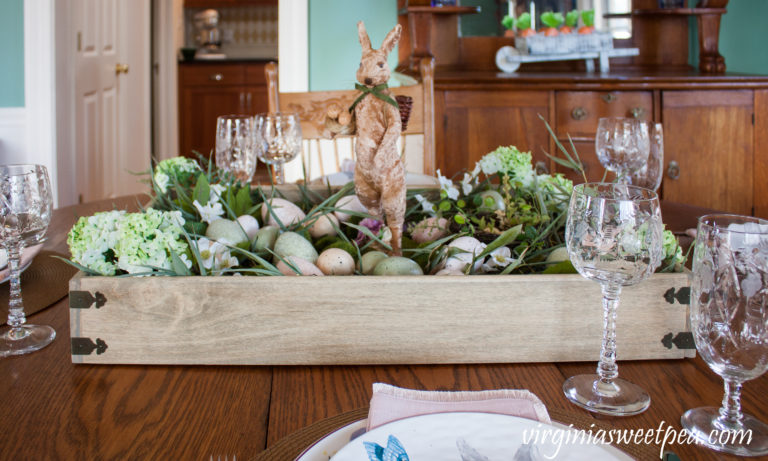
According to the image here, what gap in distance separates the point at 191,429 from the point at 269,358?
0.49ft

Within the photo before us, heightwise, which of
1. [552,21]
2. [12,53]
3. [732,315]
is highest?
[552,21]

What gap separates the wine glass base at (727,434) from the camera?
605mm

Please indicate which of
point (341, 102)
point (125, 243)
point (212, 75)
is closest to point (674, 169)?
point (341, 102)

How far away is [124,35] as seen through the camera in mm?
4242

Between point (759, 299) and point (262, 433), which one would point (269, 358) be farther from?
point (759, 299)

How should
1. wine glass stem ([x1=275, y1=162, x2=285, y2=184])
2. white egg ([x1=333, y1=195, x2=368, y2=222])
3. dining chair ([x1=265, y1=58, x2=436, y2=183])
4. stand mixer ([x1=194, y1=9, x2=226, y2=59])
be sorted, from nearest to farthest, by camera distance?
1. white egg ([x1=333, y1=195, x2=368, y2=222])
2. wine glass stem ([x1=275, y1=162, x2=285, y2=184])
3. dining chair ([x1=265, y1=58, x2=436, y2=183])
4. stand mixer ([x1=194, y1=9, x2=226, y2=59])

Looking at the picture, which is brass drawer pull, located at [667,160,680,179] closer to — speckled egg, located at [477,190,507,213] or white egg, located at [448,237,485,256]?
speckled egg, located at [477,190,507,213]

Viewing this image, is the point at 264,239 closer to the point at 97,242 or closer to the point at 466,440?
the point at 97,242

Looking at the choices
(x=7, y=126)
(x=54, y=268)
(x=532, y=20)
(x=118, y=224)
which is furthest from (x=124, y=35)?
(x=118, y=224)

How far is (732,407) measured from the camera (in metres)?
0.64

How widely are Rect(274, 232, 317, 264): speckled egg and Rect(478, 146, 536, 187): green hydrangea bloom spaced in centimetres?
45

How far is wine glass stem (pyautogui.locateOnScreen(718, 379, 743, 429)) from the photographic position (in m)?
0.63

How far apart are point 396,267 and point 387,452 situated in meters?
0.36

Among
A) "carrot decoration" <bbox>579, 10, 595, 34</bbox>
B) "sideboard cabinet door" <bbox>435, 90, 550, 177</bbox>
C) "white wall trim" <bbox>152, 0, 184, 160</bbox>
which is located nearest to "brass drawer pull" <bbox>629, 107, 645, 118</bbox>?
"sideboard cabinet door" <bbox>435, 90, 550, 177</bbox>
